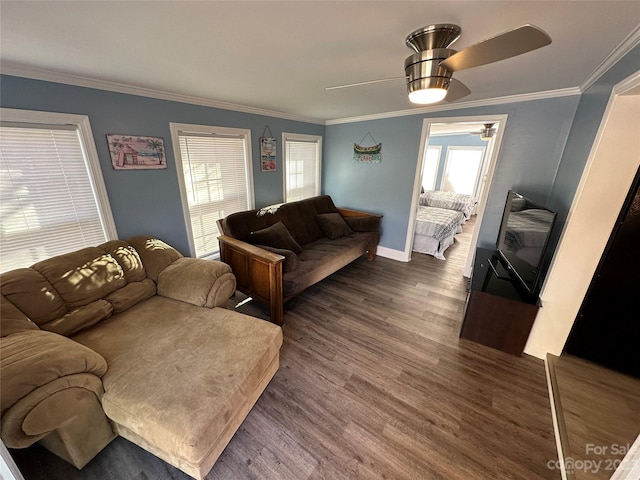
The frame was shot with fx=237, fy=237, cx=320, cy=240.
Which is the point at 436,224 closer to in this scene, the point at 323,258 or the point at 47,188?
the point at 323,258

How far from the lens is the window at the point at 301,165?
151 inches

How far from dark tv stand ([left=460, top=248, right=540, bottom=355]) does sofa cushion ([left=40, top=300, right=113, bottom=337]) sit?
2.90 metres

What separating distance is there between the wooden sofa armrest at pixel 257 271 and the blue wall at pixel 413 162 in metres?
2.27

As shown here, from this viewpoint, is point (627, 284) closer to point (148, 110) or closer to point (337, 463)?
point (337, 463)

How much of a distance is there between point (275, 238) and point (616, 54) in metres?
2.87

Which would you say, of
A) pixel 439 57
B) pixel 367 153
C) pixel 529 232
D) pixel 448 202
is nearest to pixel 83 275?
pixel 439 57

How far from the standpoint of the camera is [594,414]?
59.8 inches

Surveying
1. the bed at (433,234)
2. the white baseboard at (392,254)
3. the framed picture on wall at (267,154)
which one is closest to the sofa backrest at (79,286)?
the framed picture on wall at (267,154)

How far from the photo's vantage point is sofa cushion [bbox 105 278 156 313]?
1775mm

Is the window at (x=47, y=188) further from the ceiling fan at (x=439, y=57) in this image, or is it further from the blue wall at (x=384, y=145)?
the ceiling fan at (x=439, y=57)

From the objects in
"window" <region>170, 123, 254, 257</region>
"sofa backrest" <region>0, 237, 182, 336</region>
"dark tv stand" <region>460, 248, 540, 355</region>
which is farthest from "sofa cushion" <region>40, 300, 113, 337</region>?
"dark tv stand" <region>460, 248, 540, 355</region>

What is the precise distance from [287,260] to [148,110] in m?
1.94

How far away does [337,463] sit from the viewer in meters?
1.31

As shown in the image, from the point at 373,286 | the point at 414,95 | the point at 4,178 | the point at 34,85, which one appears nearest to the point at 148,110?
the point at 34,85
